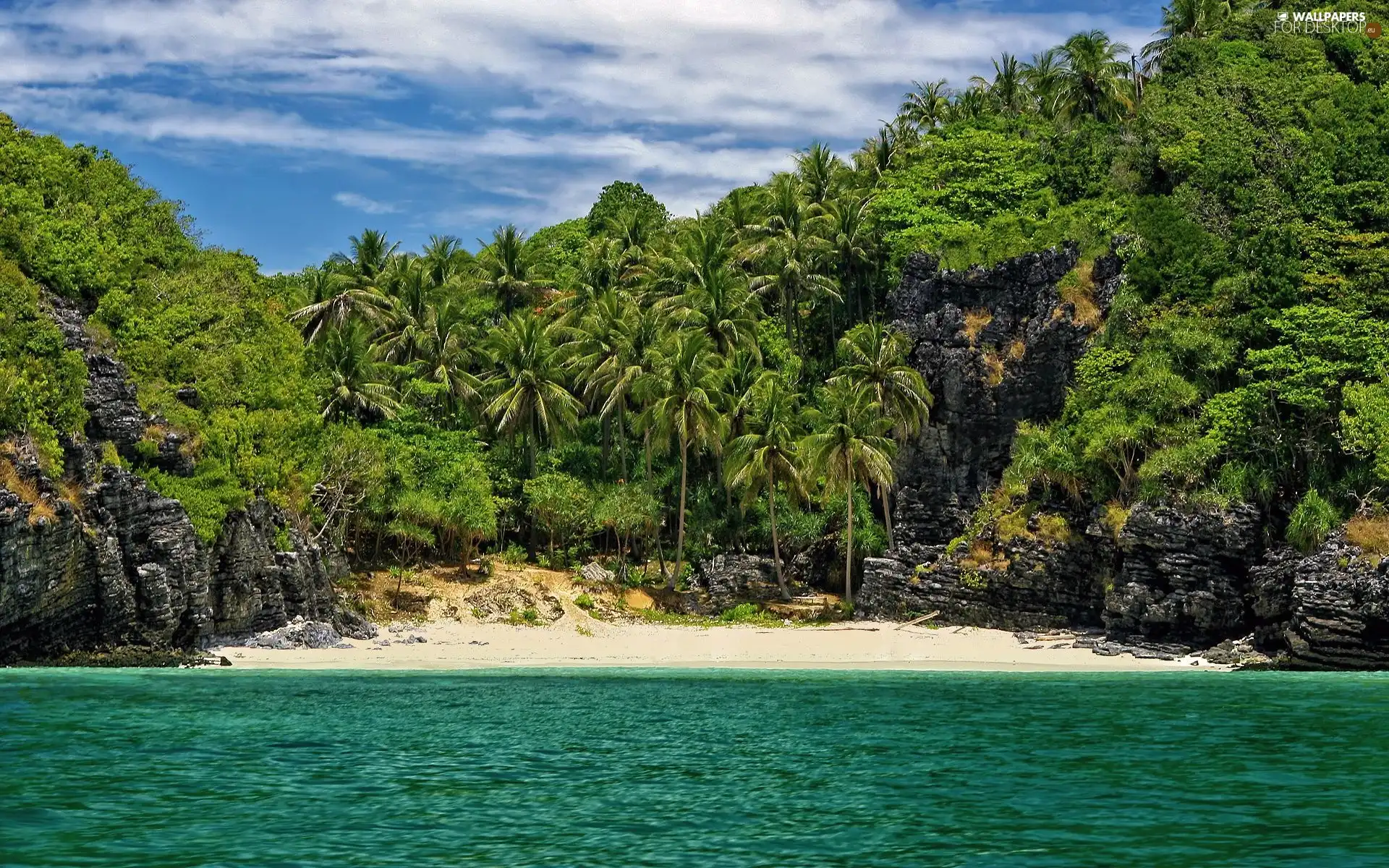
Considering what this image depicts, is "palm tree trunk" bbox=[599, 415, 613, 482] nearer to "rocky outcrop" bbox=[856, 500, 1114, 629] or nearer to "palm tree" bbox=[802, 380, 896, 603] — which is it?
"palm tree" bbox=[802, 380, 896, 603]

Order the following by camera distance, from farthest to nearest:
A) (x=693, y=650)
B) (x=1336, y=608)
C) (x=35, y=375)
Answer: (x=693, y=650)
(x=1336, y=608)
(x=35, y=375)

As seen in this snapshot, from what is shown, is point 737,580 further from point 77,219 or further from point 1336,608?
point 77,219

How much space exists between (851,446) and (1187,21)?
4025cm

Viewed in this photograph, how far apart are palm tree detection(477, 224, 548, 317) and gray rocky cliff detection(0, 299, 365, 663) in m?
28.4

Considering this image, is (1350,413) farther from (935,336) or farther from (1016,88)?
(1016,88)

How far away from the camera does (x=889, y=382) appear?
5534cm

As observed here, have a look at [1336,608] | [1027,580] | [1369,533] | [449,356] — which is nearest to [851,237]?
[449,356]

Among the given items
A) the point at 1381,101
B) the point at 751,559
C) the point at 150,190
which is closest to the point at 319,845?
the point at 751,559

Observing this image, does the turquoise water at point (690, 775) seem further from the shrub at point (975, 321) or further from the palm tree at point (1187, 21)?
the palm tree at point (1187, 21)

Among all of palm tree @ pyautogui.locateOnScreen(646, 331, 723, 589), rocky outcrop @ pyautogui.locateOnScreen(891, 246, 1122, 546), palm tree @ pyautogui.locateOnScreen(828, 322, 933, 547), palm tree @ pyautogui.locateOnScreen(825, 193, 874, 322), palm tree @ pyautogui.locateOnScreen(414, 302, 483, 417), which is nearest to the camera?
rocky outcrop @ pyautogui.locateOnScreen(891, 246, 1122, 546)

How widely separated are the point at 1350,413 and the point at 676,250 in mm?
36809

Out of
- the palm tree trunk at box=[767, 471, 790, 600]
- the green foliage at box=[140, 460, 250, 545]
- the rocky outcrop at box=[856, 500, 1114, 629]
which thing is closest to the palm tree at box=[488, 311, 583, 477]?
the palm tree trunk at box=[767, 471, 790, 600]

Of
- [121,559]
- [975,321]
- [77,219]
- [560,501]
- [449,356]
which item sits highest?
[77,219]

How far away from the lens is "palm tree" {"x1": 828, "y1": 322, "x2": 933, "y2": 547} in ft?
180
